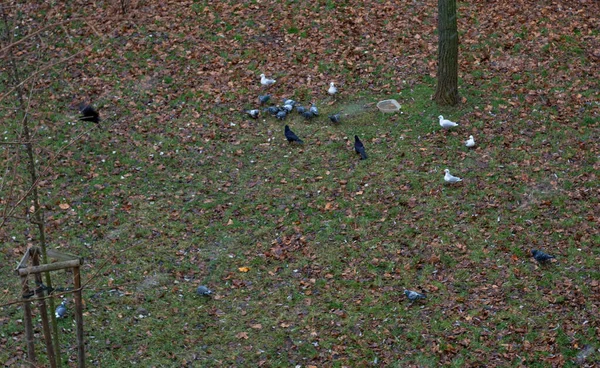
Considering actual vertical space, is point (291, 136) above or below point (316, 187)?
above

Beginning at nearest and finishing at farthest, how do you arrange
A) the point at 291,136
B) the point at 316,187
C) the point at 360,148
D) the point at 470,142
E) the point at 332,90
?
the point at 316,187, the point at 470,142, the point at 360,148, the point at 291,136, the point at 332,90

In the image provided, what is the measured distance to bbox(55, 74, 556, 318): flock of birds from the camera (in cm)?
782

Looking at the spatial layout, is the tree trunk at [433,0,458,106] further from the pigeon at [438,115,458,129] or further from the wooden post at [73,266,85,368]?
the wooden post at [73,266,85,368]

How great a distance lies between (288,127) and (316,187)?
1602 mm

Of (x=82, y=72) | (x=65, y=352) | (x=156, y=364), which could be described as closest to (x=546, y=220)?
(x=156, y=364)

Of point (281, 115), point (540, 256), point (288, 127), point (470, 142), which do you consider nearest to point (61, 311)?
point (288, 127)

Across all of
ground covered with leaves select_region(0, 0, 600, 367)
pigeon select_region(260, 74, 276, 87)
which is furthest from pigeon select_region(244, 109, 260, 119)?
pigeon select_region(260, 74, 276, 87)

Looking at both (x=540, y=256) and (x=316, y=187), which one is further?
(x=316, y=187)

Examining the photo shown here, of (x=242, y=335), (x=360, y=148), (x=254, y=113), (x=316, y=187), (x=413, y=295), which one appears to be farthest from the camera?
(x=254, y=113)

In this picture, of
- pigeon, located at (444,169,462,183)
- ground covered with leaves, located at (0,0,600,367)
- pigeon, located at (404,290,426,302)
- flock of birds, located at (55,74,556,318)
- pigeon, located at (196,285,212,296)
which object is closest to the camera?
ground covered with leaves, located at (0,0,600,367)

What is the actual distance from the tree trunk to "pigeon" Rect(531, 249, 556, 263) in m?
4.04

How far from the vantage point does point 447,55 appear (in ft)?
36.4

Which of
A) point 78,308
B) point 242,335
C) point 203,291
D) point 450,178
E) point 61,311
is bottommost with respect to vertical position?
point 242,335

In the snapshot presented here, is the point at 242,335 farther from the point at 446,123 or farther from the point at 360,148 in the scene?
the point at 446,123
